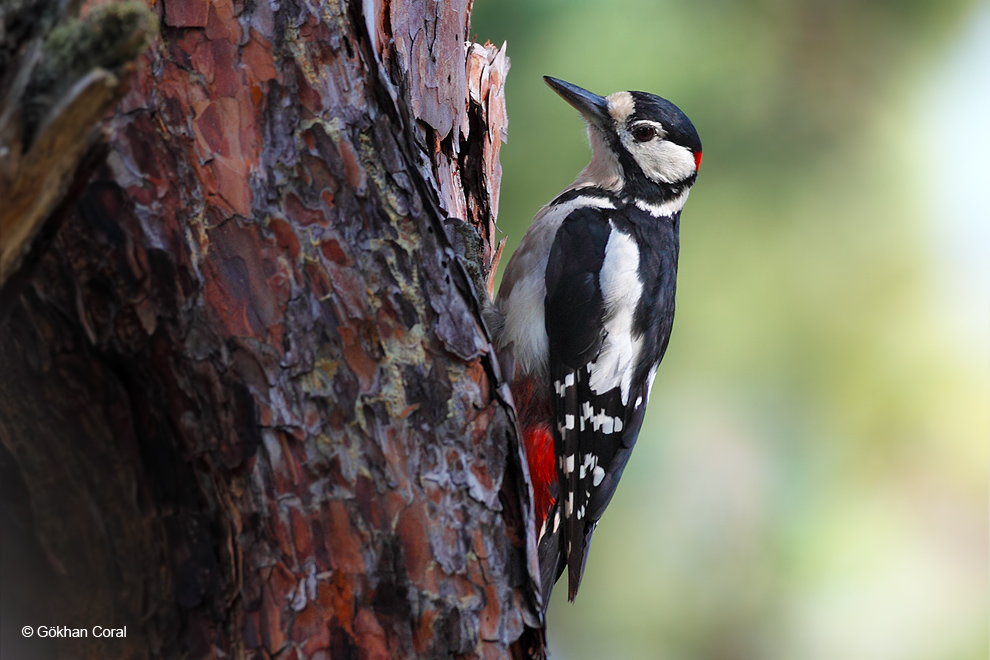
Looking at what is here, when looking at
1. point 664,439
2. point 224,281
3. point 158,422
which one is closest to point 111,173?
point 224,281

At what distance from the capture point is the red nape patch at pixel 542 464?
1.97 m

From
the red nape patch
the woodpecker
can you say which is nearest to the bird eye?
the woodpecker

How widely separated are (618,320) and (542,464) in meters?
0.39

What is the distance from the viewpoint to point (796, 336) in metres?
4.07

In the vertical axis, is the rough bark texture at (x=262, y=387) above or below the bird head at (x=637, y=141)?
below

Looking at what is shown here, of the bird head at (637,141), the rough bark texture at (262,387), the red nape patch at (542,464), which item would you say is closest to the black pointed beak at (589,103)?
the bird head at (637,141)

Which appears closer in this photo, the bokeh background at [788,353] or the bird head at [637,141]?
the bird head at [637,141]

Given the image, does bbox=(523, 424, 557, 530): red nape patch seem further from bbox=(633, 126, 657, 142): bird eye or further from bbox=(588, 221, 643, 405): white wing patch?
bbox=(633, 126, 657, 142): bird eye

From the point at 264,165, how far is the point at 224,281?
0.58ft

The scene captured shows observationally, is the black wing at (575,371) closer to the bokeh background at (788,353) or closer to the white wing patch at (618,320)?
the white wing patch at (618,320)

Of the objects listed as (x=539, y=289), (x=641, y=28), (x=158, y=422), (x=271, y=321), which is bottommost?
(x=158, y=422)

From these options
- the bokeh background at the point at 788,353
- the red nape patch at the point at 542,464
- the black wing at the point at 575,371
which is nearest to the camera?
the black wing at the point at 575,371

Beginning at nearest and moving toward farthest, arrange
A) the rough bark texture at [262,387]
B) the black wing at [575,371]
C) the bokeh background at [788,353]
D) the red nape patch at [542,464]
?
the rough bark texture at [262,387] < the black wing at [575,371] < the red nape patch at [542,464] < the bokeh background at [788,353]

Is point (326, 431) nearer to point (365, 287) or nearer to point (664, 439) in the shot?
point (365, 287)
